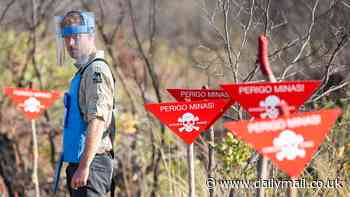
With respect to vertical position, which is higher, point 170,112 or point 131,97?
point 131,97

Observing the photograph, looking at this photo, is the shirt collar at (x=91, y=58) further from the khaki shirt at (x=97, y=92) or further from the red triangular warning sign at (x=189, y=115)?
the red triangular warning sign at (x=189, y=115)

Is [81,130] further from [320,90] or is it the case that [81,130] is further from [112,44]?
[112,44]

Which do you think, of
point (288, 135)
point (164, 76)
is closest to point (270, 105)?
point (288, 135)

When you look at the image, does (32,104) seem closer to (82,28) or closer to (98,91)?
(82,28)

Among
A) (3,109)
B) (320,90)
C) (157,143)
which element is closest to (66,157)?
(320,90)

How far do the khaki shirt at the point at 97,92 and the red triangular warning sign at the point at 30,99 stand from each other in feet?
8.11

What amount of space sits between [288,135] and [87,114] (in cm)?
130

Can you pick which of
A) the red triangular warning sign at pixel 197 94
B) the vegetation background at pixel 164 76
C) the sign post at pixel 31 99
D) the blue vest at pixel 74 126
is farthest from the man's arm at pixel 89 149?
the sign post at pixel 31 99

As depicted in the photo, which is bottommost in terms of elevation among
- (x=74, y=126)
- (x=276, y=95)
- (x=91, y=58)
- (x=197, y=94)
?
(x=74, y=126)

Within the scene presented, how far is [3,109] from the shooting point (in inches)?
404

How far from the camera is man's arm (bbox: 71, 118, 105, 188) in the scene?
4.68 metres

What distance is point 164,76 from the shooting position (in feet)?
39.9

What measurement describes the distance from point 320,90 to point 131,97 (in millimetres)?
2805

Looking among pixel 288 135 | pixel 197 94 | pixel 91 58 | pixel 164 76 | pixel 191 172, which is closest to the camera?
pixel 288 135
